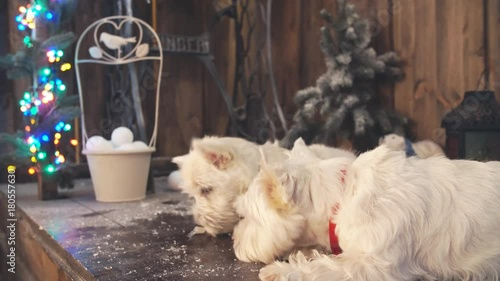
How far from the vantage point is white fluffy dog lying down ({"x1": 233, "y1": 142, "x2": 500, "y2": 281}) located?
1.31 metres

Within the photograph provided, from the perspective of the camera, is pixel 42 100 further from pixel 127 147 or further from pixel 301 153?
pixel 301 153

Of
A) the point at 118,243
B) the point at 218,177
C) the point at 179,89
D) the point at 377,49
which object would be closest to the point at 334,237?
the point at 218,177

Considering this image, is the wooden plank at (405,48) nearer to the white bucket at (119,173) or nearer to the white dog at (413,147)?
the white dog at (413,147)

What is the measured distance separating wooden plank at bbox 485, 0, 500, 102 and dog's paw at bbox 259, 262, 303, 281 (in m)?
1.91

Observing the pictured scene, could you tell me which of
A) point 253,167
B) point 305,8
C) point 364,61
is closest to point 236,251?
point 253,167

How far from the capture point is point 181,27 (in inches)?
203

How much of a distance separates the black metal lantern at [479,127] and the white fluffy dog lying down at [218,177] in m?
→ 0.79

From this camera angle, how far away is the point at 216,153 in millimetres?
2064

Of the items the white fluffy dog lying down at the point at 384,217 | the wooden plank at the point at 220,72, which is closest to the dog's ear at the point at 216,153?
the white fluffy dog lying down at the point at 384,217

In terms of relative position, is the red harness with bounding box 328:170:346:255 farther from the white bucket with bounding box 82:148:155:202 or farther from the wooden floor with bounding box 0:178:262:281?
the white bucket with bounding box 82:148:155:202

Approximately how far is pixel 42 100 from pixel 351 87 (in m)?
2.06

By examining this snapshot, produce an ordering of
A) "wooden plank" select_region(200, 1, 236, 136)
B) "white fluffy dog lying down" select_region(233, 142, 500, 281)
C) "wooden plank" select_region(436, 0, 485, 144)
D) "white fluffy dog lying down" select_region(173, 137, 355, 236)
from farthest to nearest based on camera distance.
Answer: "wooden plank" select_region(200, 1, 236, 136)
"wooden plank" select_region(436, 0, 485, 144)
"white fluffy dog lying down" select_region(173, 137, 355, 236)
"white fluffy dog lying down" select_region(233, 142, 500, 281)

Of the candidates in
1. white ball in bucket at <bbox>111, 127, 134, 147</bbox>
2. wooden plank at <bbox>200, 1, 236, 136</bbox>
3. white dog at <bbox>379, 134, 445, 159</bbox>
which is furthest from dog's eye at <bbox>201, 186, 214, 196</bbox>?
wooden plank at <bbox>200, 1, 236, 136</bbox>

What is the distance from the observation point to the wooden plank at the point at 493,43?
2.64 m
